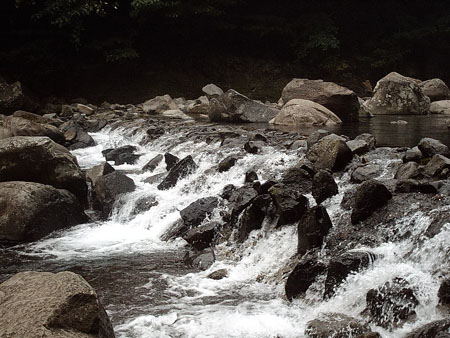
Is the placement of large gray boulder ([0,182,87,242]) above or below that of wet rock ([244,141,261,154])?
below

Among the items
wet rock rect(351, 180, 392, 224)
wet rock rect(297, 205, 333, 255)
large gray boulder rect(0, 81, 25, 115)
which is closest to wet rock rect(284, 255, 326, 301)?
wet rock rect(297, 205, 333, 255)

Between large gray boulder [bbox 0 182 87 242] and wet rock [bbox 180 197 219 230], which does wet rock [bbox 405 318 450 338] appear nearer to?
wet rock [bbox 180 197 219 230]

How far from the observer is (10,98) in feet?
50.9

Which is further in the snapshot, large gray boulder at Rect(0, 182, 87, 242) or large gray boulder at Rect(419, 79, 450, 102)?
large gray boulder at Rect(419, 79, 450, 102)

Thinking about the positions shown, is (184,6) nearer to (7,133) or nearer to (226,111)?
(226,111)

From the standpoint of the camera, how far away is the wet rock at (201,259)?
576 centimetres

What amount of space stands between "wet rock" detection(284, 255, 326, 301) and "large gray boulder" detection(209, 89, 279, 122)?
905cm

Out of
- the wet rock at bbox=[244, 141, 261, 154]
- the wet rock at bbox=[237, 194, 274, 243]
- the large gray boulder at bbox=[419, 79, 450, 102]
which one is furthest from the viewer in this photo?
the large gray boulder at bbox=[419, 79, 450, 102]

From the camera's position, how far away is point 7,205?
708 cm

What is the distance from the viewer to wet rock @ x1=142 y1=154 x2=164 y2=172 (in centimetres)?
991

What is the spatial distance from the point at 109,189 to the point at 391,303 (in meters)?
5.67

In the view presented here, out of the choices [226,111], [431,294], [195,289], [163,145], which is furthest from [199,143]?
[431,294]

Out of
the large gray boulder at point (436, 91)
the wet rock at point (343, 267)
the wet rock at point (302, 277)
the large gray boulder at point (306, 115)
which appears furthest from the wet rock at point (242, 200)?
the large gray boulder at point (436, 91)

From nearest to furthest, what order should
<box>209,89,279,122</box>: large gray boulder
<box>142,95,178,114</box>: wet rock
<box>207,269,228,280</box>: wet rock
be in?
1. <box>207,269,228,280</box>: wet rock
2. <box>209,89,279,122</box>: large gray boulder
3. <box>142,95,178,114</box>: wet rock
